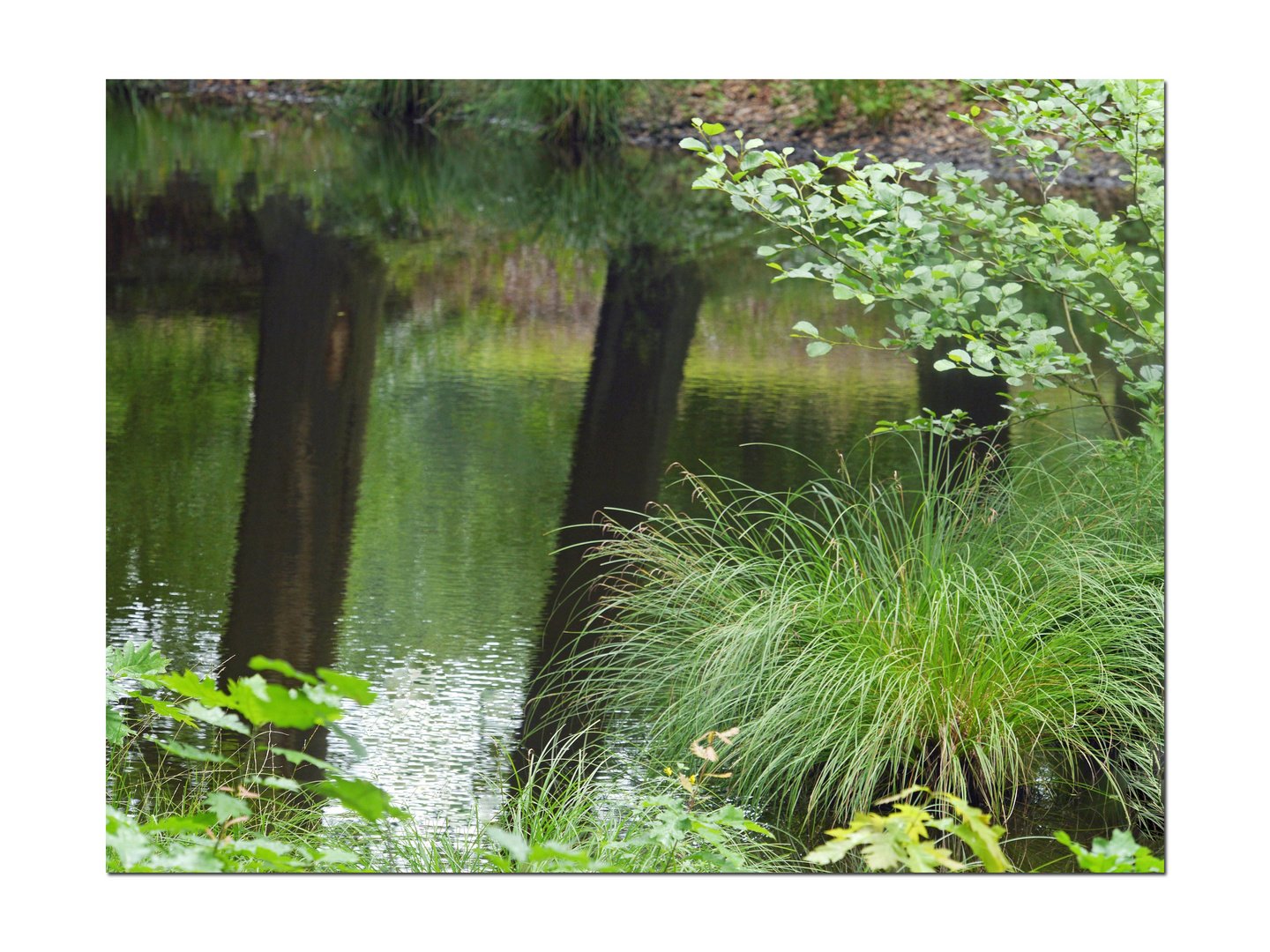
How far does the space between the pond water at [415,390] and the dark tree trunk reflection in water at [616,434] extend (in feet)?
0.05

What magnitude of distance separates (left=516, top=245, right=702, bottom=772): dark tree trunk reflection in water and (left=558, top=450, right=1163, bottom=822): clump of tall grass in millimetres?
130

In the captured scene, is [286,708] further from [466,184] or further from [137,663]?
[466,184]

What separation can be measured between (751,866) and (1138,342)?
1.44 meters

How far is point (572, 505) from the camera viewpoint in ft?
11.2

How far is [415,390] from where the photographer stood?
13.0ft

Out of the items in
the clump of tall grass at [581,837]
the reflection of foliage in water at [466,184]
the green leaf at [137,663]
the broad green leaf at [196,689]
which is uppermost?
the reflection of foliage in water at [466,184]

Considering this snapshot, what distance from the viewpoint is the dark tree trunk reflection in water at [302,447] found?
2.89 metres

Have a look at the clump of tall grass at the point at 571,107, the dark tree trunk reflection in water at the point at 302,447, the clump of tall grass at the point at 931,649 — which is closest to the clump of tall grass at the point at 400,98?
the clump of tall grass at the point at 571,107

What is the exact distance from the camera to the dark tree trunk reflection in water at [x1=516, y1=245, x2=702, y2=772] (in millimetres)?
2799

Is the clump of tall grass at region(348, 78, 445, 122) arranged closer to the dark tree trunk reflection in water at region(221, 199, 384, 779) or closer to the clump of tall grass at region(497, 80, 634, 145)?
the clump of tall grass at region(497, 80, 634, 145)

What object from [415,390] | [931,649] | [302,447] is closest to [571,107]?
[415,390]

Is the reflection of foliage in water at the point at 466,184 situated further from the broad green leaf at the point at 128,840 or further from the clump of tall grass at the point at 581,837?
the broad green leaf at the point at 128,840
